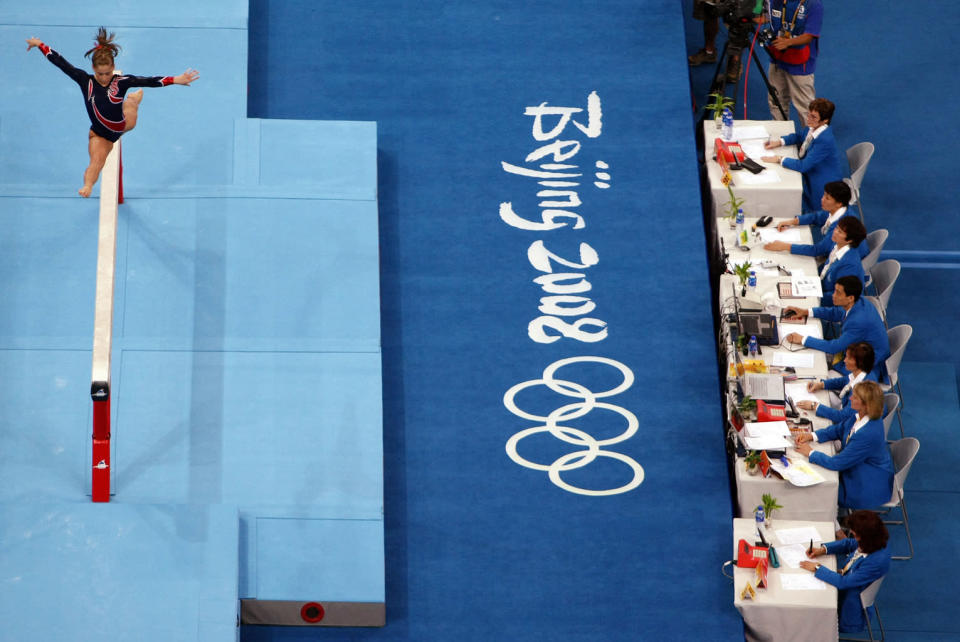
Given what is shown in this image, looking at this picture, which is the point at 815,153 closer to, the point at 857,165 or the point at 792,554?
the point at 857,165

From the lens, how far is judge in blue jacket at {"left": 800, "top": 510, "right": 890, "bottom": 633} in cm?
768

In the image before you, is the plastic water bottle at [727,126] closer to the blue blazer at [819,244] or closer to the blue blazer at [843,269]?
the blue blazer at [819,244]

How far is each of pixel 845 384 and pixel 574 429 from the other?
179 centimetres

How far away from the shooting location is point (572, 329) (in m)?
9.45

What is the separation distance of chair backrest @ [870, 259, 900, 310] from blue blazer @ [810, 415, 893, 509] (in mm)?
1422

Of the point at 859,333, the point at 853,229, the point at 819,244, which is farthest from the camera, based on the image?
the point at 819,244

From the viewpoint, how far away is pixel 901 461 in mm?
8555

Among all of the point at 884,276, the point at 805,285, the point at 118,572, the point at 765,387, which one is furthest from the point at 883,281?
the point at 118,572

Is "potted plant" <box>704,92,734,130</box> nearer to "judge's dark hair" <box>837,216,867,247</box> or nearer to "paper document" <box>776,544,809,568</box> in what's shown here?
"judge's dark hair" <box>837,216,867,247</box>

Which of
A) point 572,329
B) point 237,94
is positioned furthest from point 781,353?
point 237,94

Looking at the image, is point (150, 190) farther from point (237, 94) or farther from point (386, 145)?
point (386, 145)

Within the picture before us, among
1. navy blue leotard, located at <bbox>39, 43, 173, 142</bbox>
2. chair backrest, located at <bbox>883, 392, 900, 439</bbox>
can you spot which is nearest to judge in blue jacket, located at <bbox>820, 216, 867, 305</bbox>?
chair backrest, located at <bbox>883, 392, 900, 439</bbox>

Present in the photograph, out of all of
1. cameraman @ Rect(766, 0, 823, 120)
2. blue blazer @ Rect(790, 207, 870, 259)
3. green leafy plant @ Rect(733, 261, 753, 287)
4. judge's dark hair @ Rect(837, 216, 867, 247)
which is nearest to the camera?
judge's dark hair @ Rect(837, 216, 867, 247)

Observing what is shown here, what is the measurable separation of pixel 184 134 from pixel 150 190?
60cm
